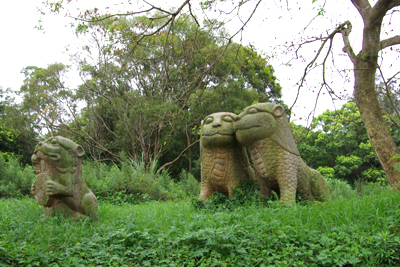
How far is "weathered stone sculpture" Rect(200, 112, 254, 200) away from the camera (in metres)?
5.01

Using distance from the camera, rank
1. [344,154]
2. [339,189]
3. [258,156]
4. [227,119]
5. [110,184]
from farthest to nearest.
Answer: [344,154] → [339,189] → [110,184] → [227,119] → [258,156]

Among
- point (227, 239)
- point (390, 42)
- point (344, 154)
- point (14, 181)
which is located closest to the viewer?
point (227, 239)

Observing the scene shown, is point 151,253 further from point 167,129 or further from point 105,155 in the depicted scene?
point 105,155

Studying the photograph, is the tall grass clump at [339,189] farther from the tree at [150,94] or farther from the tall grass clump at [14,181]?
the tall grass clump at [14,181]

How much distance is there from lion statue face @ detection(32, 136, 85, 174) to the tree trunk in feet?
16.5

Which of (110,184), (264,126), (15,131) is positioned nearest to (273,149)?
(264,126)

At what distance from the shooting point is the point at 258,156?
485 centimetres

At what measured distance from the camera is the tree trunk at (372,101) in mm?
5508

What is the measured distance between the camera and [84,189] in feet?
14.4

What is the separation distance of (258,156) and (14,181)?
7.17 meters

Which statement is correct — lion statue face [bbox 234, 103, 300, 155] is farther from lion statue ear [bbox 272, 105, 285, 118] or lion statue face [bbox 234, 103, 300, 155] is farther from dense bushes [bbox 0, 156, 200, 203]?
dense bushes [bbox 0, 156, 200, 203]

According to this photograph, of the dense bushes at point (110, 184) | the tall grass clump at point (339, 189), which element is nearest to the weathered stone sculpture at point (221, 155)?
the dense bushes at point (110, 184)

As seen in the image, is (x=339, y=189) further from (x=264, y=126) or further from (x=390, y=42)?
(x=264, y=126)

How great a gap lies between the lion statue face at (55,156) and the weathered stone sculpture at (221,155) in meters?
2.06
